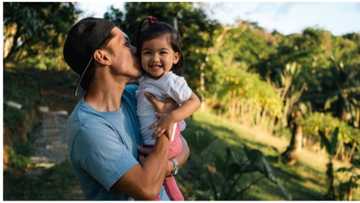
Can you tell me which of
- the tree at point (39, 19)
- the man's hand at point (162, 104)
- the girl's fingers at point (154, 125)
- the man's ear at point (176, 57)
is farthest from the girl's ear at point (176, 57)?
the tree at point (39, 19)

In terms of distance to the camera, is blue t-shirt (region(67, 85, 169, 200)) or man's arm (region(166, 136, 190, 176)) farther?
man's arm (region(166, 136, 190, 176))

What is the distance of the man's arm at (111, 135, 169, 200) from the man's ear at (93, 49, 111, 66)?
0.95 ft

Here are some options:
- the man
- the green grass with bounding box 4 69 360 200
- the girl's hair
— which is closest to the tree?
the green grass with bounding box 4 69 360 200

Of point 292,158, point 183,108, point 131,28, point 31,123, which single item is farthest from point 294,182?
point 183,108

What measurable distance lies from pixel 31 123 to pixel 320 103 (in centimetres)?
921

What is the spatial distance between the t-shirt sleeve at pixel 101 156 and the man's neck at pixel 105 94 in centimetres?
12

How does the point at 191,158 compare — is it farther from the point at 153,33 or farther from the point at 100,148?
the point at 100,148

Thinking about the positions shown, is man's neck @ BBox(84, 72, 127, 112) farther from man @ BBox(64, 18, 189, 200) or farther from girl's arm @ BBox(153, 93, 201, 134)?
girl's arm @ BBox(153, 93, 201, 134)

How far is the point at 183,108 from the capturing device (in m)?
1.50

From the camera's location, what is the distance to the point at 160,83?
1550 millimetres

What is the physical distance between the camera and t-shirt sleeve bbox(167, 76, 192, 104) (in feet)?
5.02

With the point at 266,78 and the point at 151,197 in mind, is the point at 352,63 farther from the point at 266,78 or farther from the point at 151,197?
the point at 151,197

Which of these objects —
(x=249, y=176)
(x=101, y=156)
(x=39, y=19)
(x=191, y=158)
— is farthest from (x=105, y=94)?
(x=249, y=176)

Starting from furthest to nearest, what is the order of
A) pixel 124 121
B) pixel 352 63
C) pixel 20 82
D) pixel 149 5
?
pixel 352 63 < pixel 20 82 < pixel 149 5 < pixel 124 121
